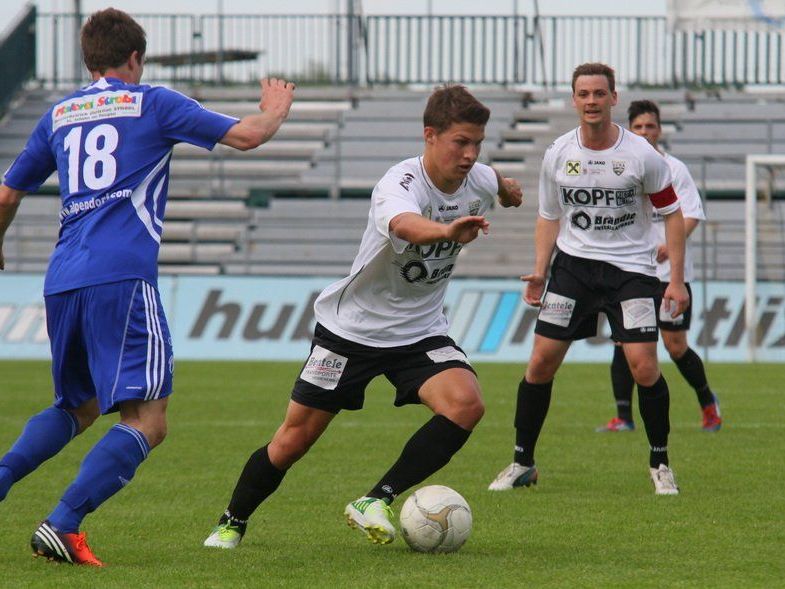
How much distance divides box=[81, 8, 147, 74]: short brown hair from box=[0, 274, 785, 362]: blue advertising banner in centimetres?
1310

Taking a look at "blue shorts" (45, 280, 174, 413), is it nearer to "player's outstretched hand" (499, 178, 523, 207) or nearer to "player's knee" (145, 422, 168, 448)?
"player's knee" (145, 422, 168, 448)

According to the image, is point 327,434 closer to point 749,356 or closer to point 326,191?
point 749,356

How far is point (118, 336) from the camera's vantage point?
537cm

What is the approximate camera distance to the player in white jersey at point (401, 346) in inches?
229

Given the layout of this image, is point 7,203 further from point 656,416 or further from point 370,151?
point 370,151

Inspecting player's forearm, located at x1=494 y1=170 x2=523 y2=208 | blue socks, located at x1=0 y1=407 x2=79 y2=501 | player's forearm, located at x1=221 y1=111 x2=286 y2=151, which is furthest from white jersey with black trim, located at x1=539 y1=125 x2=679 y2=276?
blue socks, located at x1=0 y1=407 x2=79 y2=501

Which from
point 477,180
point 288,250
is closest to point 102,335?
point 477,180

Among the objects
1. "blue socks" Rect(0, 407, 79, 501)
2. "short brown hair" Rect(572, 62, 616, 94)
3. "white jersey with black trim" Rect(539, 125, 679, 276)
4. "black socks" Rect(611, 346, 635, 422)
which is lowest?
"black socks" Rect(611, 346, 635, 422)

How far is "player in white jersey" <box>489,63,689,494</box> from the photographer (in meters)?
7.64

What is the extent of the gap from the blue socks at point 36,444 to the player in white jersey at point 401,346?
774 mm


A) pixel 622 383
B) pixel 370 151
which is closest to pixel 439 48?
pixel 370 151

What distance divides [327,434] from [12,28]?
18.0 metres

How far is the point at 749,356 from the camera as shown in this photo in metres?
17.9

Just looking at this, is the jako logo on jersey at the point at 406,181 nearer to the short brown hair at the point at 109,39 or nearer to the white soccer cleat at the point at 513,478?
the short brown hair at the point at 109,39
